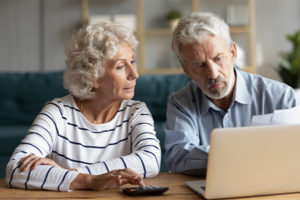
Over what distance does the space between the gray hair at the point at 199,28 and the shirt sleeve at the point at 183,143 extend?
9.8 inches

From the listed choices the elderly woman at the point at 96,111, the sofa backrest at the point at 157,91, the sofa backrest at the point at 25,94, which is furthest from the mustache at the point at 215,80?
the sofa backrest at the point at 25,94

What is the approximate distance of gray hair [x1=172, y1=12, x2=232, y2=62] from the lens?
4.90 ft

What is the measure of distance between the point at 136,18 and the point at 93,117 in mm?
3849

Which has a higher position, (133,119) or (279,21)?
(279,21)

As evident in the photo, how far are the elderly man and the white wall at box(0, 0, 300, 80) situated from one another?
3.99 metres

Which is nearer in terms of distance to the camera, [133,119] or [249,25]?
[133,119]

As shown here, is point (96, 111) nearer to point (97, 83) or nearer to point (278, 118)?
point (97, 83)

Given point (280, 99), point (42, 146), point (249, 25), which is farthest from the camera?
point (249, 25)

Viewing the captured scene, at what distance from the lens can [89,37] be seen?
1.58 meters

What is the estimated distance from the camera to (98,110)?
1635mm

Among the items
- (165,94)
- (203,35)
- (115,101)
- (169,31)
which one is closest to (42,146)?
(115,101)

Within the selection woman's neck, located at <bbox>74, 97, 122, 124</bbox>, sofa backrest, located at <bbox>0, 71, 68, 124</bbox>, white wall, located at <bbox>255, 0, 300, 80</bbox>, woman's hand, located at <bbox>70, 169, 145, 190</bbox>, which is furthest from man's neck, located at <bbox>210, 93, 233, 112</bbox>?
white wall, located at <bbox>255, 0, 300, 80</bbox>

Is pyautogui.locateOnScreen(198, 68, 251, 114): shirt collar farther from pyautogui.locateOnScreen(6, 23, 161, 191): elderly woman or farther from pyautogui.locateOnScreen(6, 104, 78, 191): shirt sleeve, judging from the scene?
pyautogui.locateOnScreen(6, 104, 78, 191): shirt sleeve

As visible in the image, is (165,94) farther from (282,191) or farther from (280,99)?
(282,191)
